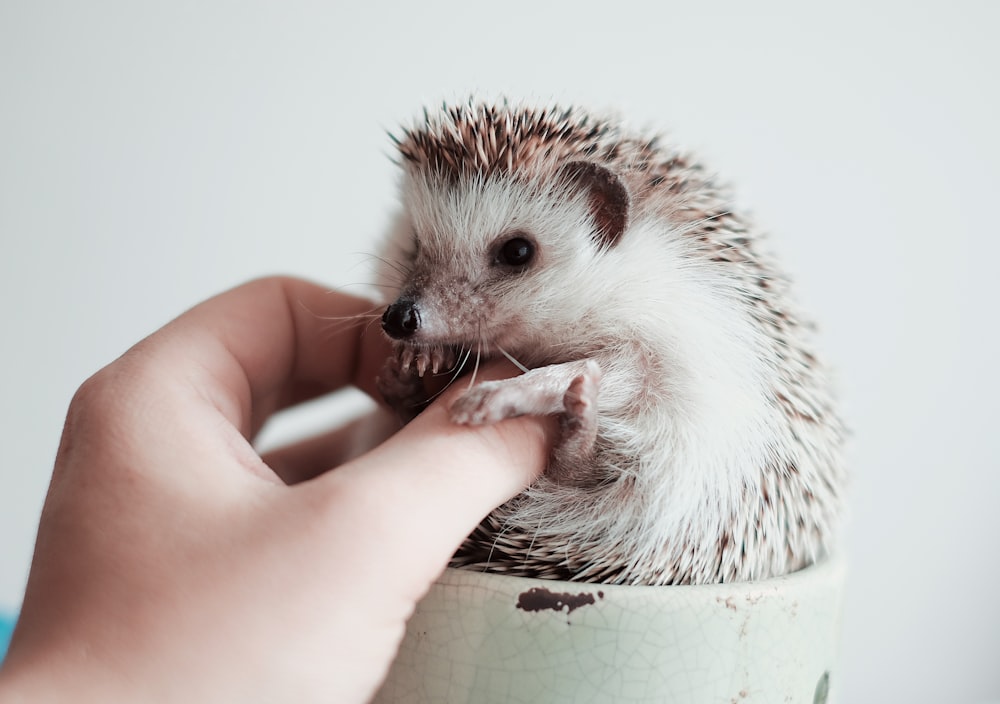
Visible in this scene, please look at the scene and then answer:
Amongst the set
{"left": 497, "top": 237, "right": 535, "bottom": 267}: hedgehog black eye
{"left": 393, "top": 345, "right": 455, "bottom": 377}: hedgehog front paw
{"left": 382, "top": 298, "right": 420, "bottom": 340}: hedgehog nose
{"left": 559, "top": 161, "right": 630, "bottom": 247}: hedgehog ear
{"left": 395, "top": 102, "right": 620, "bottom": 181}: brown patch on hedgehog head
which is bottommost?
{"left": 393, "top": 345, "right": 455, "bottom": 377}: hedgehog front paw

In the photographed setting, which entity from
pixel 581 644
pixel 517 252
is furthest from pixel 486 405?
pixel 517 252

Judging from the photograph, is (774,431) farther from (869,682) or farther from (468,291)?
(869,682)

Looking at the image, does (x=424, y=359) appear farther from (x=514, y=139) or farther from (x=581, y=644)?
(x=581, y=644)

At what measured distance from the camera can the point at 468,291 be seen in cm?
125

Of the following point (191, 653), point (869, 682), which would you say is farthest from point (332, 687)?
point (869, 682)

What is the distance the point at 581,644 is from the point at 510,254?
633mm

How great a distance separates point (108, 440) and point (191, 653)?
25 centimetres

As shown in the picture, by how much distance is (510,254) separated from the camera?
4.25 feet

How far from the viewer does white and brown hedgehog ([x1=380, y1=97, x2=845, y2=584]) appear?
108 cm

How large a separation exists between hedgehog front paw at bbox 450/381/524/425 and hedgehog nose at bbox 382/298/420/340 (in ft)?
0.83

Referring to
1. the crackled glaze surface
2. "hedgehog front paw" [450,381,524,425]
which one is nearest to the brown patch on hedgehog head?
"hedgehog front paw" [450,381,524,425]

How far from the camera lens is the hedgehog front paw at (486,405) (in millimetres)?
894

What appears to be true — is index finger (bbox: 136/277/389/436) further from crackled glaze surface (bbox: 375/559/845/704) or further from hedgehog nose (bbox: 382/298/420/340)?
Result: crackled glaze surface (bbox: 375/559/845/704)

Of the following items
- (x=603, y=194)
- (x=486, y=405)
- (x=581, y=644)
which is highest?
(x=603, y=194)
